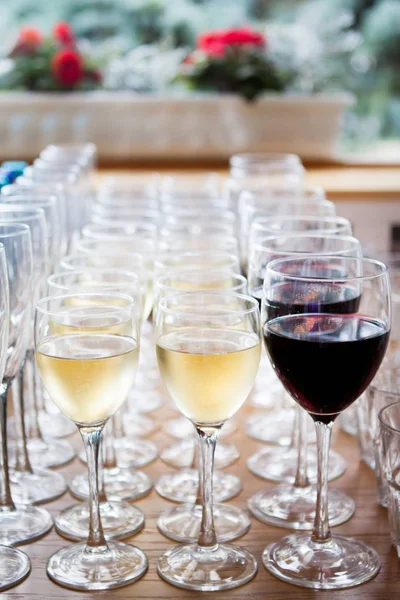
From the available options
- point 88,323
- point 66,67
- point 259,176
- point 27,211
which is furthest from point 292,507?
point 66,67

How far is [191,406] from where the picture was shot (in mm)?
786

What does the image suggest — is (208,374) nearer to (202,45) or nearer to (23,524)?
(23,524)

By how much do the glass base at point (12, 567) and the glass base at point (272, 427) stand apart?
37cm

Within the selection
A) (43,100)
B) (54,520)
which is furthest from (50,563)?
(43,100)

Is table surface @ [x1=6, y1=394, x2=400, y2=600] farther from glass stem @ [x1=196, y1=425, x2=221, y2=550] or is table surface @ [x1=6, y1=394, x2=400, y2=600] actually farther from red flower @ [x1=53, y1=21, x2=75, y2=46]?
red flower @ [x1=53, y1=21, x2=75, y2=46]

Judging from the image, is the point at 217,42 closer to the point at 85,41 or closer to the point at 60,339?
the point at 85,41

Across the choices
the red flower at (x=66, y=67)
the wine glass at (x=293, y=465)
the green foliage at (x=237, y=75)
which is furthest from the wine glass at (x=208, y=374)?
the red flower at (x=66, y=67)

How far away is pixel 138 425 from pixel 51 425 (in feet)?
0.43

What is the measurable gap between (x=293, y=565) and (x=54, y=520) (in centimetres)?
24

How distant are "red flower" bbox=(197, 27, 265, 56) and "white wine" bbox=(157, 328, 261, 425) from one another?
8.31ft

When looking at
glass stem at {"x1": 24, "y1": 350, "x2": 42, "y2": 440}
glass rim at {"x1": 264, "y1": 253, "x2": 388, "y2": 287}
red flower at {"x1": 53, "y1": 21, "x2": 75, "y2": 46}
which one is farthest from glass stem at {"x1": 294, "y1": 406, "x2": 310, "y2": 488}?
red flower at {"x1": 53, "y1": 21, "x2": 75, "y2": 46}

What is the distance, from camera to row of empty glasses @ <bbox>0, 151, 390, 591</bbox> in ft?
2.52

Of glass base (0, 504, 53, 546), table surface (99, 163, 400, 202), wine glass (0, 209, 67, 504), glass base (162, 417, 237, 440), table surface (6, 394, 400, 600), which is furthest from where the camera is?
table surface (99, 163, 400, 202)

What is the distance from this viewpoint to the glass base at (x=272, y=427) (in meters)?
1.10
